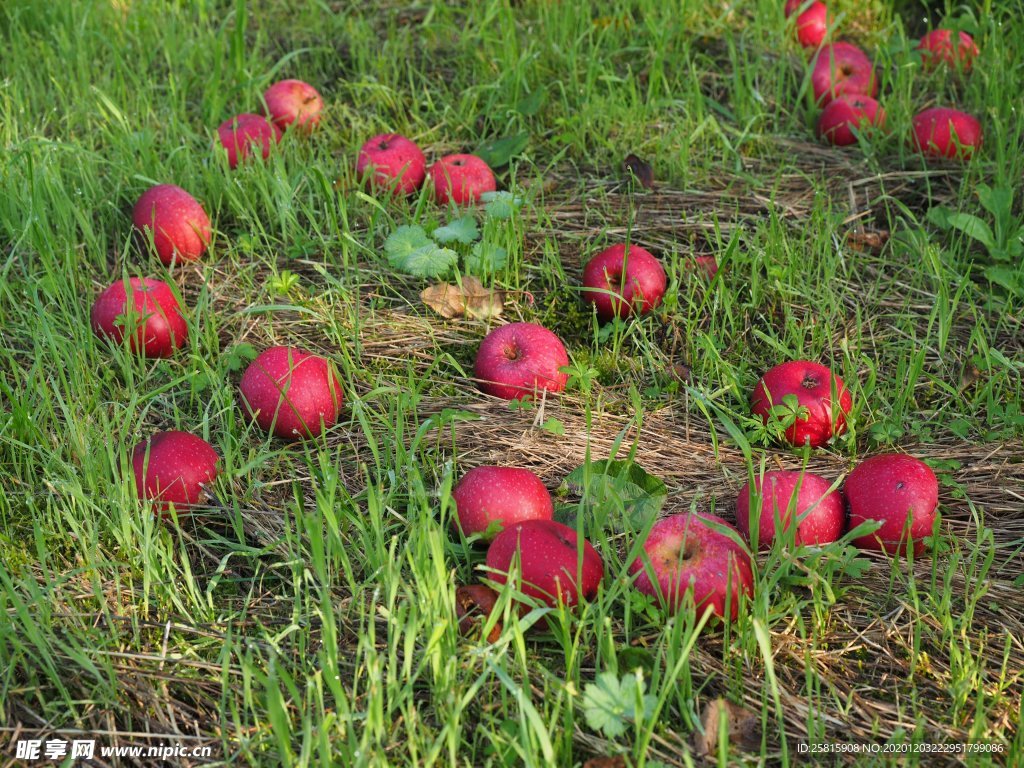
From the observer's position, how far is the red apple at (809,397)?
107 inches

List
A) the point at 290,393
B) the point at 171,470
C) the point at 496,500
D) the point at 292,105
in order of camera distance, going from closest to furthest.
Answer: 1. the point at 496,500
2. the point at 171,470
3. the point at 290,393
4. the point at 292,105

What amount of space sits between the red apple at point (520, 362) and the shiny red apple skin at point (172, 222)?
110cm

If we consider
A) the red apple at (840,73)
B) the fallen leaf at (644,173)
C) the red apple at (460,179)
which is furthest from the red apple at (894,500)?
the red apple at (840,73)

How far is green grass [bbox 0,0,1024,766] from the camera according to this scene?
1.96m

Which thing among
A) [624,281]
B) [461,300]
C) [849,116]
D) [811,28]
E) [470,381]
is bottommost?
[470,381]

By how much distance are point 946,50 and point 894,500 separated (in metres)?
2.61

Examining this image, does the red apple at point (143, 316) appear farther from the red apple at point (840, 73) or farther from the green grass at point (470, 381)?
the red apple at point (840, 73)

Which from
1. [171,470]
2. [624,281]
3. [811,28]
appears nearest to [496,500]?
[171,470]

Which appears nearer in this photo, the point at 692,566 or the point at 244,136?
the point at 692,566

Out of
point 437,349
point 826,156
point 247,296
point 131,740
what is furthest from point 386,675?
point 826,156

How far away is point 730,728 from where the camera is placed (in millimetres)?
1931

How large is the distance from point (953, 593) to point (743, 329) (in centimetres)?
113

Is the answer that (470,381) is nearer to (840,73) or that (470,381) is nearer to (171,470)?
(171,470)

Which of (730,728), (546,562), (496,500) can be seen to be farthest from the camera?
(496,500)
